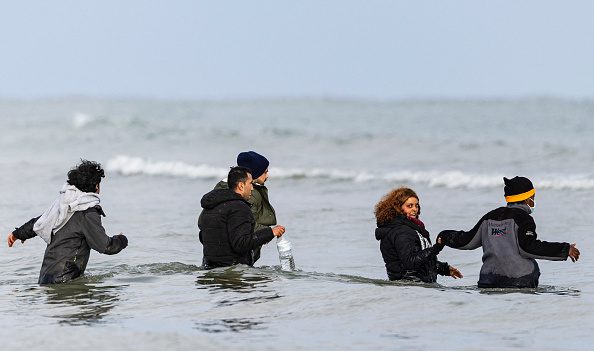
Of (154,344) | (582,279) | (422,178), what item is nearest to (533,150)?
(422,178)

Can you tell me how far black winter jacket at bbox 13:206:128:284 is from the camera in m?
8.52

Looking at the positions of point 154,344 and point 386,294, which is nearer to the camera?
point 154,344

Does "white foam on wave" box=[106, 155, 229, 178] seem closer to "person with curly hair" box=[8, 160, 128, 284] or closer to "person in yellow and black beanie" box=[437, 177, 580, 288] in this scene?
"person with curly hair" box=[8, 160, 128, 284]

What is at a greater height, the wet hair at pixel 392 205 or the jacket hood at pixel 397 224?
the wet hair at pixel 392 205

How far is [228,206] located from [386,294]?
1626mm

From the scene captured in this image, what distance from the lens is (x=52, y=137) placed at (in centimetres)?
4122

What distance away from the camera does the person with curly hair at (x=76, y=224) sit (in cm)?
852

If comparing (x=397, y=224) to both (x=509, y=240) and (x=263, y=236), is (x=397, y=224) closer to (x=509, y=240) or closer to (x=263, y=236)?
(x=509, y=240)

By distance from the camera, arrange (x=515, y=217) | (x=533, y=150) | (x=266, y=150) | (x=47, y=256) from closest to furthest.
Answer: (x=515, y=217)
(x=47, y=256)
(x=533, y=150)
(x=266, y=150)

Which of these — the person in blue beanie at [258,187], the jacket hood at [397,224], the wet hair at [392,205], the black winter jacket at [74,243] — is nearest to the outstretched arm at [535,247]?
the jacket hood at [397,224]

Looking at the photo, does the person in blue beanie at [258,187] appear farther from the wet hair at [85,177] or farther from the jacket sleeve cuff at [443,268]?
the jacket sleeve cuff at [443,268]

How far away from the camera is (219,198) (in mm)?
8984

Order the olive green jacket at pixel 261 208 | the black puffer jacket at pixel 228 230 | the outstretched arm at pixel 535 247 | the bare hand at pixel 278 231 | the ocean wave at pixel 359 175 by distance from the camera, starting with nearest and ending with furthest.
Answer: the outstretched arm at pixel 535 247
the bare hand at pixel 278 231
the black puffer jacket at pixel 228 230
the olive green jacket at pixel 261 208
the ocean wave at pixel 359 175

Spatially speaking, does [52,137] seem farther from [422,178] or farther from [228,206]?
[228,206]
